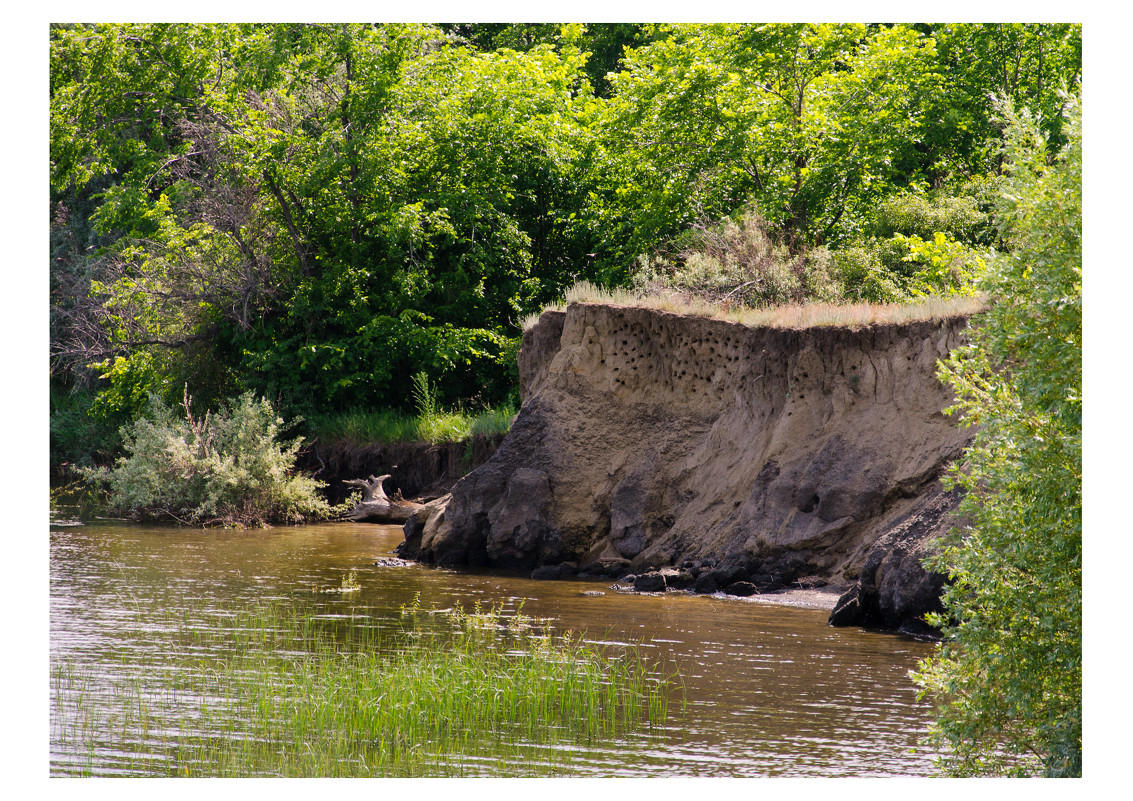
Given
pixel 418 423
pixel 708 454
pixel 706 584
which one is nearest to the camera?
pixel 706 584

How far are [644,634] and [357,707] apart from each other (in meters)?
3.95

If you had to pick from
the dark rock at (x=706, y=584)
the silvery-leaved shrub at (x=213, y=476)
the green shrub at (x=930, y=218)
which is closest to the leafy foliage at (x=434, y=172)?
the green shrub at (x=930, y=218)

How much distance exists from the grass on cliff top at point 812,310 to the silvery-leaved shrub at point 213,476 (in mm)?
7061

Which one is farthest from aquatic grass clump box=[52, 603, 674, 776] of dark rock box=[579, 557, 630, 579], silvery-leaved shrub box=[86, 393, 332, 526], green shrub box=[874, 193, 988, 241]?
green shrub box=[874, 193, 988, 241]

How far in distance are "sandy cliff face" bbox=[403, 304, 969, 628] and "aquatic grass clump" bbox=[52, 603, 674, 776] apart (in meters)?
4.63

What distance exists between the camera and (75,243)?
33.2m

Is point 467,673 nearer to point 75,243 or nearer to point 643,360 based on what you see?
point 643,360

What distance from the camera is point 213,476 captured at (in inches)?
829

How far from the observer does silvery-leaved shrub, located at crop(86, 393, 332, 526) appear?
831 inches

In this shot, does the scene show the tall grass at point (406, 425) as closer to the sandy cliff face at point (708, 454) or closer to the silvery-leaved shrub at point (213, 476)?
the silvery-leaved shrub at point (213, 476)

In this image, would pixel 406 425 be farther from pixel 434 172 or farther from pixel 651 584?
pixel 651 584

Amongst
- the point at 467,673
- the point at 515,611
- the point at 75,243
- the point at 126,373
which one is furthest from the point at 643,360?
the point at 75,243

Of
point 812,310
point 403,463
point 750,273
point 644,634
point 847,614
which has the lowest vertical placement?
point 644,634

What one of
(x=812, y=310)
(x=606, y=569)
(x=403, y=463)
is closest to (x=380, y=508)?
(x=403, y=463)
